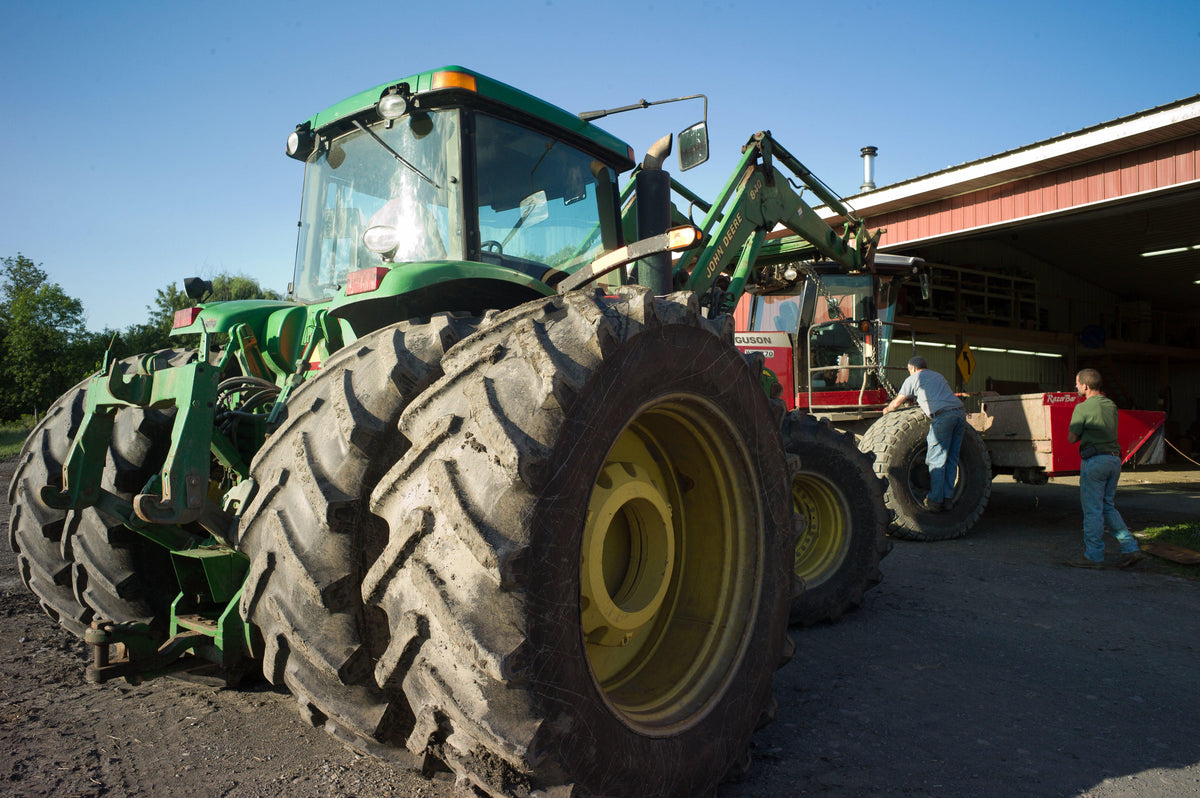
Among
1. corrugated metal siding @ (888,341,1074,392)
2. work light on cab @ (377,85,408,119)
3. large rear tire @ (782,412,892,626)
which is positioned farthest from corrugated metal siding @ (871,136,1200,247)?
work light on cab @ (377,85,408,119)

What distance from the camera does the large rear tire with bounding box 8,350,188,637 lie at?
2688 millimetres

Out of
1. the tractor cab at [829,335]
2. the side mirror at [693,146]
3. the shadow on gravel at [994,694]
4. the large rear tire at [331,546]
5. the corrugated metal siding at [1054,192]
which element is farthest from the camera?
the corrugated metal siding at [1054,192]

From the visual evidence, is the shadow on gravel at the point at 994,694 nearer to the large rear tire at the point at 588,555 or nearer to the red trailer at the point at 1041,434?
the large rear tire at the point at 588,555

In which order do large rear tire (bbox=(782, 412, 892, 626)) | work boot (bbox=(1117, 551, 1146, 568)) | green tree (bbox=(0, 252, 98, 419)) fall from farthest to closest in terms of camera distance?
green tree (bbox=(0, 252, 98, 419)) → work boot (bbox=(1117, 551, 1146, 568)) → large rear tire (bbox=(782, 412, 892, 626))

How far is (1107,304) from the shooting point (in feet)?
75.4

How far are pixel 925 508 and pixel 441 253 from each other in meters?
5.96

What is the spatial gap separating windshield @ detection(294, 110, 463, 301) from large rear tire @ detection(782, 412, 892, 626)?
2.32 metres

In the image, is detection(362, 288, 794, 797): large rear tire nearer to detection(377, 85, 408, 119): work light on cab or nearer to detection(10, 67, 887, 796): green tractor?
detection(10, 67, 887, 796): green tractor

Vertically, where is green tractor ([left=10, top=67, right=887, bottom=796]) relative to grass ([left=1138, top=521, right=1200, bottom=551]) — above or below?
above

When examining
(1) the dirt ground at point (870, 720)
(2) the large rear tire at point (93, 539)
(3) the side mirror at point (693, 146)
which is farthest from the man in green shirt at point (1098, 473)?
(2) the large rear tire at point (93, 539)

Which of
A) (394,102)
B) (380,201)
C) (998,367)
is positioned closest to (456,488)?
(394,102)

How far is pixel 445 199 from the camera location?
123 inches

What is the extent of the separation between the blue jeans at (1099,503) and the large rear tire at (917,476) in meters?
1.05

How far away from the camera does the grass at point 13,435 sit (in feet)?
59.5
